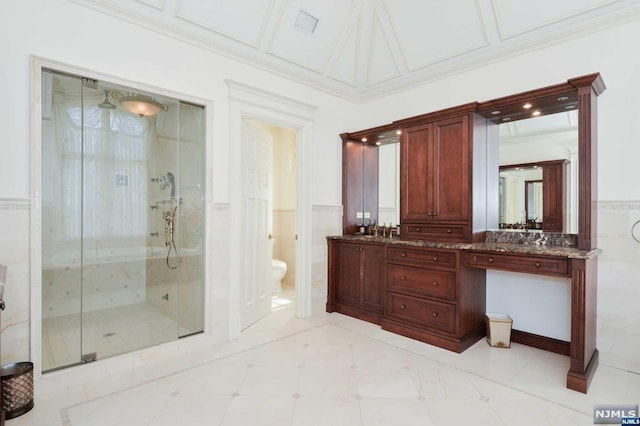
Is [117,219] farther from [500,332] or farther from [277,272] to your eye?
[500,332]

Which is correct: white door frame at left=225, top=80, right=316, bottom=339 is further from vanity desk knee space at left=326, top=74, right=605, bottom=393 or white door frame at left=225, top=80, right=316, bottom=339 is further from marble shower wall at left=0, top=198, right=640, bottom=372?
vanity desk knee space at left=326, top=74, right=605, bottom=393

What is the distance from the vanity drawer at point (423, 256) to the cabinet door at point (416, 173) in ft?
1.31

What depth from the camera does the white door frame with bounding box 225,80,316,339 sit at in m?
3.28

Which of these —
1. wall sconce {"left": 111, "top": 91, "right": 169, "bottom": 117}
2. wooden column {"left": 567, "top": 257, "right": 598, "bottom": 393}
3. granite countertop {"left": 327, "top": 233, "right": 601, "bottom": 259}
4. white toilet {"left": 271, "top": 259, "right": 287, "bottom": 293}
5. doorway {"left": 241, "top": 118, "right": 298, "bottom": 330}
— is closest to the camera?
wooden column {"left": 567, "top": 257, "right": 598, "bottom": 393}

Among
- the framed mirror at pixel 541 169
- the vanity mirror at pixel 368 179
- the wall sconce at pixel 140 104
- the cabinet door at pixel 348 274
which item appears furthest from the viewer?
the vanity mirror at pixel 368 179

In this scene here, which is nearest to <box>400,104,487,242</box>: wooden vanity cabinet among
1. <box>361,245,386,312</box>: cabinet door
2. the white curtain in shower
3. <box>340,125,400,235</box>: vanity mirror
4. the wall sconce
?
<box>361,245,386,312</box>: cabinet door

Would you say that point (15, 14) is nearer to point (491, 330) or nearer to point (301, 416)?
point (301, 416)

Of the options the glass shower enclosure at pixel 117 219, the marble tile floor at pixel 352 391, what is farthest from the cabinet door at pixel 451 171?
the glass shower enclosure at pixel 117 219

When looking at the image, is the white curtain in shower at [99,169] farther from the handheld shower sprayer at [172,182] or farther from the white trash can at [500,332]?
the white trash can at [500,332]

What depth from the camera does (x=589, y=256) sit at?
7.73 feet

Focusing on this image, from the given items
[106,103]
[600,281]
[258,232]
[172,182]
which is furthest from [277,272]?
[600,281]

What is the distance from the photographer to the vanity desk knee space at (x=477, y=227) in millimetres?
2570

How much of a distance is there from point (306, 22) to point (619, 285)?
3698 mm

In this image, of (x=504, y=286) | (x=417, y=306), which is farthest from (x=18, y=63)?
(x=504, y=286)
